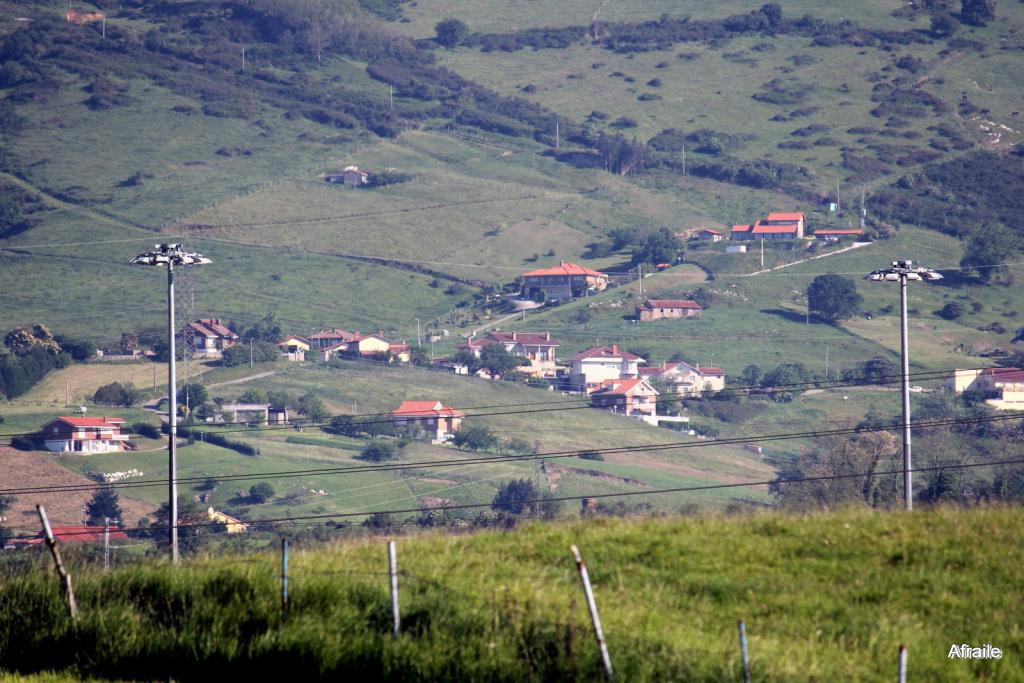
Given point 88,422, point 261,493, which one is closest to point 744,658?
point 261,493

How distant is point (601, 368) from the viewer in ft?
581

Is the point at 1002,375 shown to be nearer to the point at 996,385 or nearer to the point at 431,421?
the point at 996,385

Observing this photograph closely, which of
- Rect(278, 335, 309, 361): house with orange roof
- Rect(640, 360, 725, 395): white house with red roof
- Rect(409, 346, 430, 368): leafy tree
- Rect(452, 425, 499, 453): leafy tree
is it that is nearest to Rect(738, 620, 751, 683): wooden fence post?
Rect(452, 425, 499, 453): leafy tree

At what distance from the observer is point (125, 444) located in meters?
124

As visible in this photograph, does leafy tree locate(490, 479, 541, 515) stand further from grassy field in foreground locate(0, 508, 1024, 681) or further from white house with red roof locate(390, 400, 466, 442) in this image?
grassy field in foreground locate(0, 508, 1024, 681)

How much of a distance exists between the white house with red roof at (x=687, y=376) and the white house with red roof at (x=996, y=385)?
31452 millimetres

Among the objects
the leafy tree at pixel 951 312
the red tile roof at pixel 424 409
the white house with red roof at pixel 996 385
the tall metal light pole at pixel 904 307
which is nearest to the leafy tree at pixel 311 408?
the red tile roof at pixel 424 409

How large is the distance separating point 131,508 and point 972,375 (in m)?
112

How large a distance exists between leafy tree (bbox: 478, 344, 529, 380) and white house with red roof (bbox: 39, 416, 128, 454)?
65.3 metres

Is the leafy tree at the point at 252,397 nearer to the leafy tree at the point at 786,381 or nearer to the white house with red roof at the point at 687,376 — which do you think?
the white house with red roof at the point at 687,376

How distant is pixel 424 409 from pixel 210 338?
174 feet

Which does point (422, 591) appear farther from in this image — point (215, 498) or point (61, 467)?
point (61, 467)

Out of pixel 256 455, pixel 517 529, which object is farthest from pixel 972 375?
pixel 517 529

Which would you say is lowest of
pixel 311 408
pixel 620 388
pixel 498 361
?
pixel 311 408
